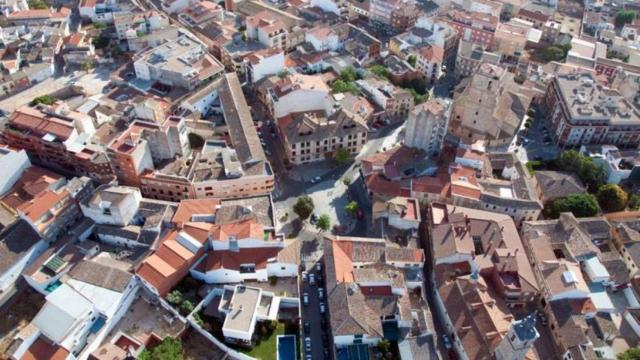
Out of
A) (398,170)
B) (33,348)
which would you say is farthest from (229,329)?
(398,170)

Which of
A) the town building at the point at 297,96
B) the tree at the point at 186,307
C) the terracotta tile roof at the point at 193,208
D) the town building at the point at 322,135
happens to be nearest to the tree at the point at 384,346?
the tree at the point at 186,307

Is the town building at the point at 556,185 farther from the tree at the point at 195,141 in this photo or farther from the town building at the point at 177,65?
the town building at the point at 177,65

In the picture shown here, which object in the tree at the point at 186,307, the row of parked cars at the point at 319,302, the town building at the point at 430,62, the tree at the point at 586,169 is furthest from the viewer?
the town building at the point at 430,62

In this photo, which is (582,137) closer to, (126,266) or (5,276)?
(126,266)

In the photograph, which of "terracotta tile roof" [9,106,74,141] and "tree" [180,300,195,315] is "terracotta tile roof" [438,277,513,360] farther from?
"terracotta tile roof" [9,106,74,141]

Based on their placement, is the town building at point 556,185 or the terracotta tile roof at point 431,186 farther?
the town building at point 556,185

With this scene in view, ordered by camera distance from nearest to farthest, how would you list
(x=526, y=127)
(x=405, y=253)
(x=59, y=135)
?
(x=405, y=253) < (x=59, y=135) < (x=526, y=127)
